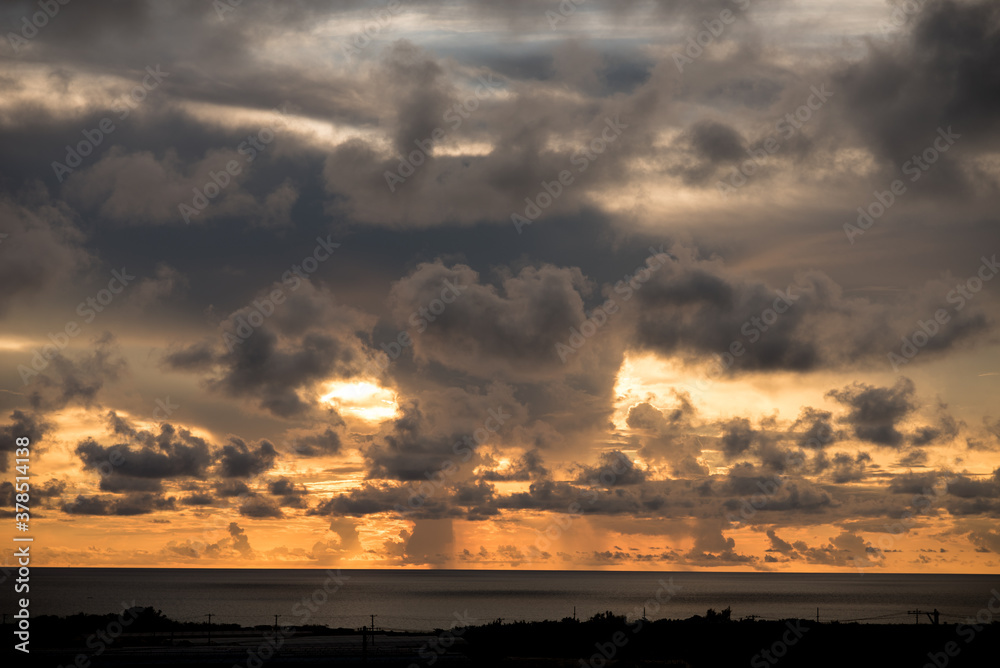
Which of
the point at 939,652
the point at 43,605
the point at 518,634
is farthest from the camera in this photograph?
the point at 43,605

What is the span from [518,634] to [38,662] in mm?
31682

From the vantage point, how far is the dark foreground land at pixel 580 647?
165 feet

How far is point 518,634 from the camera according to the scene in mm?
59562

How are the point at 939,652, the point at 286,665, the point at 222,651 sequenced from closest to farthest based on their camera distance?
1. the point at 286,665
2. the point at 939,652
3. the point at 222,651

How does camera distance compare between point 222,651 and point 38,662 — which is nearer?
point 38,662

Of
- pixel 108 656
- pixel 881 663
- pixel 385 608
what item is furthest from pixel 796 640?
pixel 385 608

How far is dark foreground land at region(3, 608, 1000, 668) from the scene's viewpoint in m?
50.2

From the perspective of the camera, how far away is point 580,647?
5753cm

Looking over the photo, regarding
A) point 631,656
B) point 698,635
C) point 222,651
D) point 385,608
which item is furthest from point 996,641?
point 385,608

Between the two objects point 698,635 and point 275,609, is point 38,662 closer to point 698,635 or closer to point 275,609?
point 698,635

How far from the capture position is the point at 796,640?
55000mm

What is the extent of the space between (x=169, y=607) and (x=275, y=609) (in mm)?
25337

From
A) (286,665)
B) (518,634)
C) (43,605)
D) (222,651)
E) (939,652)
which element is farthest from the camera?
(43,605)

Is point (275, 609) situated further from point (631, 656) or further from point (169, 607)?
point (631, 656)
